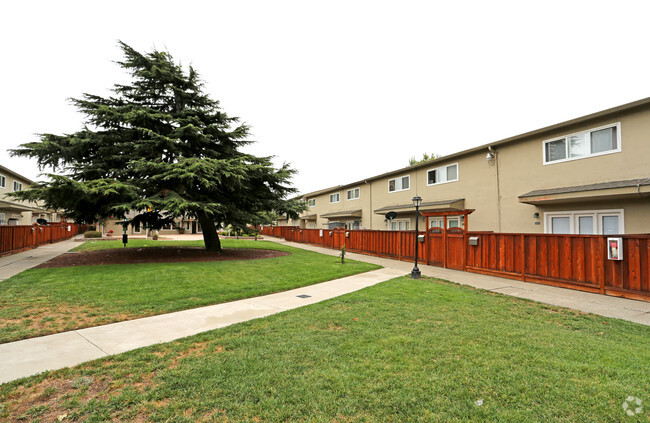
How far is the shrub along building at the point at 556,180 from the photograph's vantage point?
410 inches

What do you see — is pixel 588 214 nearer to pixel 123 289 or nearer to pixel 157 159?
pixel 123 289

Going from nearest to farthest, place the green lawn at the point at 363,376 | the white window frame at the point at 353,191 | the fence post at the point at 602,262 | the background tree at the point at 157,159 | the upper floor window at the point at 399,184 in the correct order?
the green lawn at the point at 363,376, the fence post at the point at 602,262, the background tree at the point at 157,159, the upper floor window at the point at 399,184, the white window frame at the point at 353,191

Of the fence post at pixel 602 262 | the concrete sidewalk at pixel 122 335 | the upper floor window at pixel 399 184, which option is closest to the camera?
the concrete sidewalk at pixel 122 335

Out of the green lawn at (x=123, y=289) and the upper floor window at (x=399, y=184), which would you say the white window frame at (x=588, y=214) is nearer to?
the green lawn at (x=123, y=289)

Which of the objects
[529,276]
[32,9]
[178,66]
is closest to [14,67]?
[32,9]

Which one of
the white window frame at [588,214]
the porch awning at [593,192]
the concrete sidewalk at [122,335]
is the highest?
the porch awning at [593,192]

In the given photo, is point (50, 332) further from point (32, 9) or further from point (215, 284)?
point (32, 9)

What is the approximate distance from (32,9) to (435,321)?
48.8ft

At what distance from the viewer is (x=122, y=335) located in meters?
4.62

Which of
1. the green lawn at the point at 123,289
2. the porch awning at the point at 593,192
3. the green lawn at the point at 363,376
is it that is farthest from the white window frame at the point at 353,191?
the green lawn at the point at 363,376

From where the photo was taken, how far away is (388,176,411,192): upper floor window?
850 inches

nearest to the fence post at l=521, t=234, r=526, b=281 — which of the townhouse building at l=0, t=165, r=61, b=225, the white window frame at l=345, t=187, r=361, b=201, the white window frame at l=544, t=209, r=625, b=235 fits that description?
the white window frame at l=544, t=209, r=625, b=235

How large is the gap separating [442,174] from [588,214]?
25.9ft

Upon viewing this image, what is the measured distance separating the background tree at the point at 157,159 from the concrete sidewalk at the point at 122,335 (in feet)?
23.7
